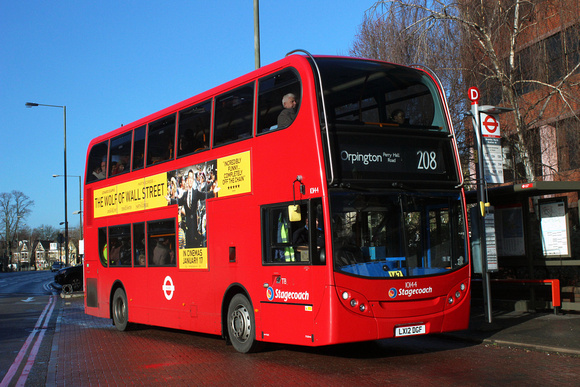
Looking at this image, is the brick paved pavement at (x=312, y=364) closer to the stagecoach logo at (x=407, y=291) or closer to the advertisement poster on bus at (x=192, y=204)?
the stagecoach logo at (x=407, y=291)

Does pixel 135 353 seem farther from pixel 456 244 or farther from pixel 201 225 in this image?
pixel 456 244

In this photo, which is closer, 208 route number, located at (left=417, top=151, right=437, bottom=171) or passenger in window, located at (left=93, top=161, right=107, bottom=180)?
208 route number, located at (left=417, top=151, right=437, bottom=171)

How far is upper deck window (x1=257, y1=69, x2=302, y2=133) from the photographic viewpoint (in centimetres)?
950

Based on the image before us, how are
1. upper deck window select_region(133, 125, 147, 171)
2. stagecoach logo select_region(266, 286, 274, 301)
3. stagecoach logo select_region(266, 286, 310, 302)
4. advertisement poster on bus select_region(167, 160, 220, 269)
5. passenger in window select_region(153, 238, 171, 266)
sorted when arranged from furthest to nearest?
upper deck window select_region(133, 125, 147, 171) → passenger in window select_region(153, 238, 171, 266) → advertisement poster on bus select_region(167, 160, 220, 269) → stagecoach logo select_region(266, 286, 274, 301) → stagecoach logo select_region(266, 286, 310, 302)

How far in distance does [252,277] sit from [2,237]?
104973 mm

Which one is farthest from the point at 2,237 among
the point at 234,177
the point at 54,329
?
the point at 234,177

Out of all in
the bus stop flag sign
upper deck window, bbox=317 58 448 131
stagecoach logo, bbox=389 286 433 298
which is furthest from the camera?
the bus stop flag sign

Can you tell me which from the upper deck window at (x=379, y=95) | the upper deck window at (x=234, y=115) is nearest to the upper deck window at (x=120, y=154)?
the upper deck window at (x=234, y=115)

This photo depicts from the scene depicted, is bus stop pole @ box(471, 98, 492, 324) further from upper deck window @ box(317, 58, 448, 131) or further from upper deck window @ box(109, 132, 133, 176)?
upper deck window @ box(109, 132, 133, 176)

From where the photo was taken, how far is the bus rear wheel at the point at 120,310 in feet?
50.0

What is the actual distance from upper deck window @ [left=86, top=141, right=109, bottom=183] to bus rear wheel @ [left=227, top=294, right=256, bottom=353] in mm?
6998

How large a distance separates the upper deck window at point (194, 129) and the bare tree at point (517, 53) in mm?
7334

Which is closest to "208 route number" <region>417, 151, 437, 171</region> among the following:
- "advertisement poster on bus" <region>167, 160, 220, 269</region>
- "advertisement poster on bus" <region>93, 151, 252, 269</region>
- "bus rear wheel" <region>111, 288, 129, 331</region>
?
"advertisement poster on bus" <region>93, 151, 252, 269</region>

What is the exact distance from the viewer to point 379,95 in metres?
9.88
